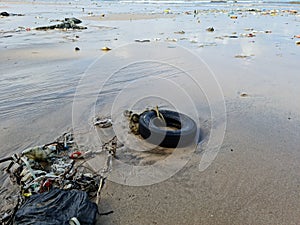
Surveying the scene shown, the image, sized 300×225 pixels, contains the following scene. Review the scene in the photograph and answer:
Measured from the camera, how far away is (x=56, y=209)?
242 centimetres

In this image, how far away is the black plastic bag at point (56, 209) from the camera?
90.8 inches

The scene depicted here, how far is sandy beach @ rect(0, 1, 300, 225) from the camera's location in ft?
9.64

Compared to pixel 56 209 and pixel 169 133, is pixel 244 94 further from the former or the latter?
pixel 56 209

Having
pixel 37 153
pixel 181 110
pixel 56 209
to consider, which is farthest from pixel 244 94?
pixel 56 209

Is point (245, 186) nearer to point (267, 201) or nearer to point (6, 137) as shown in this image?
point (267, 201)

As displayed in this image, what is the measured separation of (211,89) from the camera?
631cm

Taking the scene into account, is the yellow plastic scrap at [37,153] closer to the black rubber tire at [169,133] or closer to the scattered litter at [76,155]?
the scattered litter at [76,155]

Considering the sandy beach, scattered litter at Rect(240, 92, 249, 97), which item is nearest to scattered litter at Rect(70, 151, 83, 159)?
the sandy beach

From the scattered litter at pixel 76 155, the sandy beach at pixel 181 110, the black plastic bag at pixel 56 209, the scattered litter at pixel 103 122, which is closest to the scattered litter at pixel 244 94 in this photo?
the sandy beach at pixel 181 110

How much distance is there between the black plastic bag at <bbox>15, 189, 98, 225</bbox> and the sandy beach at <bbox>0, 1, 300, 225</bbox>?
0.81ft

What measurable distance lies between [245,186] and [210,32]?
13.1 meters

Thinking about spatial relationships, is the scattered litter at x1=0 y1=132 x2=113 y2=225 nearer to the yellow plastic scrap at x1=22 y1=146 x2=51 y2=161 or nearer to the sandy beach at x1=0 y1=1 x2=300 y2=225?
the yellow plastic scrap at x1=22 y1=146 x2=51 y2=161

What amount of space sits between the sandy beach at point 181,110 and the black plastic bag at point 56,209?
246mm

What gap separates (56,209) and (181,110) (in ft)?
10.9
